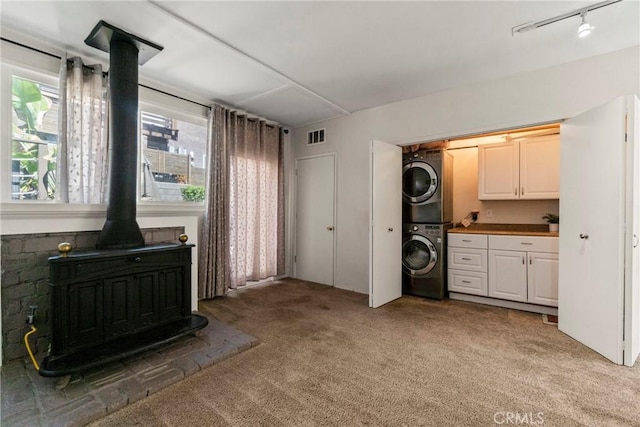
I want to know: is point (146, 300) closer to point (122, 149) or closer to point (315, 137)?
point (122, 149)

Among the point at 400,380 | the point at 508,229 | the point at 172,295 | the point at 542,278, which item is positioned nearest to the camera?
the point at 400,380

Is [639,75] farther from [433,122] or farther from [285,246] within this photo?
[285,246]

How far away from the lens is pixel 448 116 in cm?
321

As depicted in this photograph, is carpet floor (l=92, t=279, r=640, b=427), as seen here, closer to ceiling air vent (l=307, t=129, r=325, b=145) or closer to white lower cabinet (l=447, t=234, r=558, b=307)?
white lower cabinet (l=447, t=234, r=558, b=307)

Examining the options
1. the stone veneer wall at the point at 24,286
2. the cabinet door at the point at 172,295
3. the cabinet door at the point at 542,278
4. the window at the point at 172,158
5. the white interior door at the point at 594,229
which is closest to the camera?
the stone veneer wall at the point at 24,286

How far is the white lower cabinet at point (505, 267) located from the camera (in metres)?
3.00

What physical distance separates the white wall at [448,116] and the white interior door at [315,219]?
0.15 meters

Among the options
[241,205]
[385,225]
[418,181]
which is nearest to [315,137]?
[241,205]

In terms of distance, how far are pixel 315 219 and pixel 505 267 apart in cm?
264

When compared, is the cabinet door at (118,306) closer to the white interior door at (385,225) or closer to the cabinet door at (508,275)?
the white interior door at (385,225)

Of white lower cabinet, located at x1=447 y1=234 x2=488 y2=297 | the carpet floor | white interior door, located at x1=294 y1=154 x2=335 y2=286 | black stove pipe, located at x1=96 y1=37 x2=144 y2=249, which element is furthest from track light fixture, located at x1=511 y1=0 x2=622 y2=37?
black stove pipe, located at x1=96 y1=37 x2=144 y2=249

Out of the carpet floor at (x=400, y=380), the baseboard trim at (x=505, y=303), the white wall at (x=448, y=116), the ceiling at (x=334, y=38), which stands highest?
the ceiling at (x=334, y=38)

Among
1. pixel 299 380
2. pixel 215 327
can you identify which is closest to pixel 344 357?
pixel 299 380

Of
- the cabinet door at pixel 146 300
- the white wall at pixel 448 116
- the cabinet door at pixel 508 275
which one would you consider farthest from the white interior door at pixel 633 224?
the cabinet door at pixel 146 300
